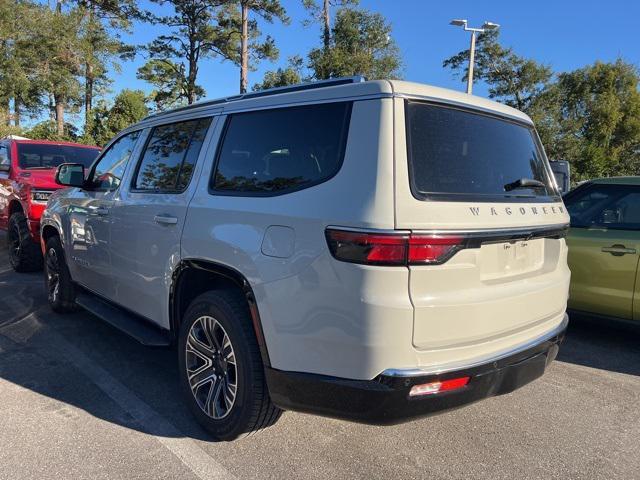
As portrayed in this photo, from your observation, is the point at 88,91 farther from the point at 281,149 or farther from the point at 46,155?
the point at 281,149

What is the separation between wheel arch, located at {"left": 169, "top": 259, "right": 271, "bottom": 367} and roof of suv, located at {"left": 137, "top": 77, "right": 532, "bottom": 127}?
955 mm

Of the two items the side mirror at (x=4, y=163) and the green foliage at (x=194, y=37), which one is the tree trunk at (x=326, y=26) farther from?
the side mirror at (x=4, y=163)

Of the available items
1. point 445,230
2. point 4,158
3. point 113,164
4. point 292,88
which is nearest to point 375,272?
point 445,230

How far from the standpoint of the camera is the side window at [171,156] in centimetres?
332

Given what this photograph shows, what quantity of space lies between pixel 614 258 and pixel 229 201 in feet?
11.6

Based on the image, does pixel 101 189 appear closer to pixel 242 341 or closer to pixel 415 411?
pixel 242 341

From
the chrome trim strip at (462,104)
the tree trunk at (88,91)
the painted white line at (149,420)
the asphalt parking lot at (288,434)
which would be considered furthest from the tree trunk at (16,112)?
the chrome trim strip at (462,104)

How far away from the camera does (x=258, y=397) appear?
2.65m

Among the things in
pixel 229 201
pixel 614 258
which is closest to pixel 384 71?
pixel 614 258

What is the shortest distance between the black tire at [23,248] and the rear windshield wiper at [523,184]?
6.60 metres

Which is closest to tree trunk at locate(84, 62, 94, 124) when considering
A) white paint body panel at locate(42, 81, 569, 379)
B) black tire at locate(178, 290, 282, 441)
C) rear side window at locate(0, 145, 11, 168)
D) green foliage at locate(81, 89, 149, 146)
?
green foliage at locate(81, 89, 149, 146)

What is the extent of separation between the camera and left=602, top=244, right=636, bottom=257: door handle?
14.5ft

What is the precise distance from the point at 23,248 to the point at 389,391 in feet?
21.9

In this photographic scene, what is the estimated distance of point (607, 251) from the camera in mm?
4574
